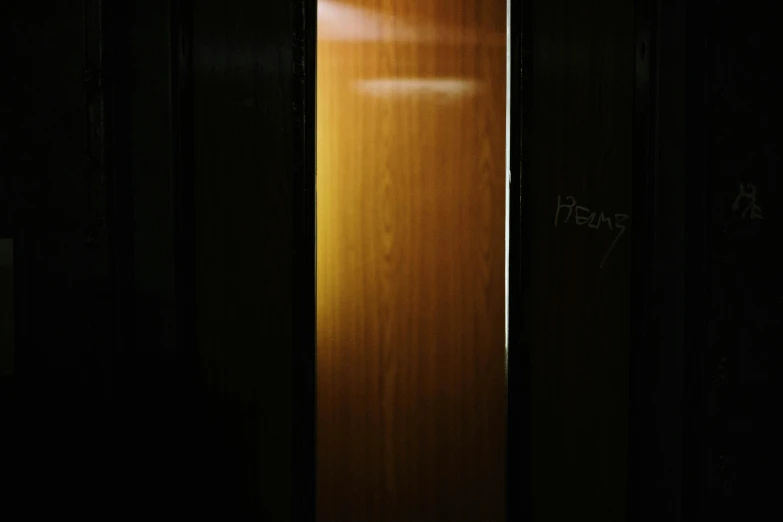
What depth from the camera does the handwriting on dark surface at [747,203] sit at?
149 centimetres

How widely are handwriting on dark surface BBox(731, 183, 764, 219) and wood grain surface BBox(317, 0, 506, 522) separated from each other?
0.98 metres

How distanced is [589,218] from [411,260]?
2.89 ft

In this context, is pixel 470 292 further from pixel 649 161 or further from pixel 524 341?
pixel 649 161

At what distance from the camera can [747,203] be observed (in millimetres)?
1494

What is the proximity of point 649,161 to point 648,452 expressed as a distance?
34.3 inches
